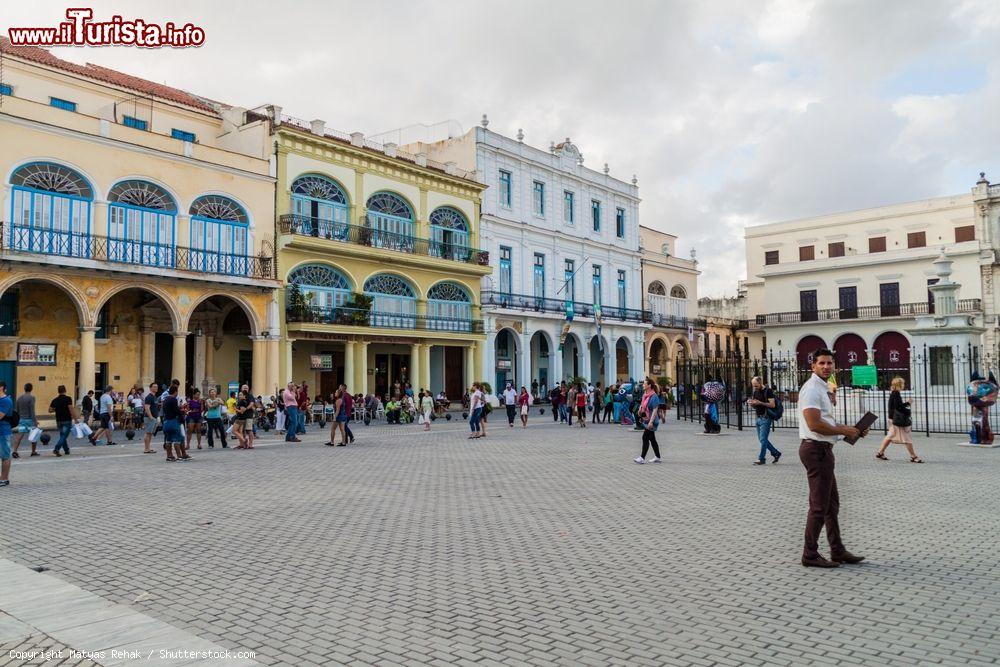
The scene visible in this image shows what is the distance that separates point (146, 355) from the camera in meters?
27.7

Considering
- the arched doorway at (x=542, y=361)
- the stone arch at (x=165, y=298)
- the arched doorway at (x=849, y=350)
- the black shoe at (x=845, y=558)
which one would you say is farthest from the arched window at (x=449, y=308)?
the black shoe at (x=845, y=558)

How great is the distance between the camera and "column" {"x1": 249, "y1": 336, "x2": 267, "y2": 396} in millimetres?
28500

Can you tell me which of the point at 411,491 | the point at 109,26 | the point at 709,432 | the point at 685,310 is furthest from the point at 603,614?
the point at 685,310

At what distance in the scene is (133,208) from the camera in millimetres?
25391

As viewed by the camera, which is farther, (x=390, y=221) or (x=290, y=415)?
(x=390, y=221)

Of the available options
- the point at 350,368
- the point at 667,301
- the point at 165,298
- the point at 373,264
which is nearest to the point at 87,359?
the point at 165,298

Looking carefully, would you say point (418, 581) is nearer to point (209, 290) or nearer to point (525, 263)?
point (209, 290)

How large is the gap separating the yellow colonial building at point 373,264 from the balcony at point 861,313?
1000 inches

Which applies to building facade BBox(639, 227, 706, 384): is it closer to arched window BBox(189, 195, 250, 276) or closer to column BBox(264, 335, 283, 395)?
column BBox(264, 335, 283, 395)

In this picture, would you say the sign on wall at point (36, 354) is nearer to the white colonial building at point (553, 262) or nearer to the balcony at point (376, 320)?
the balcony at point (376, 320)

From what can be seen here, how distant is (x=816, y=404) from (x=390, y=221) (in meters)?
29.4

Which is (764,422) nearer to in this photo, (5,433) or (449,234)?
(5,433)

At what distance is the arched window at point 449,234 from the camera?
3600cm

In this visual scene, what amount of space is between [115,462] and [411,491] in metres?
7.50
